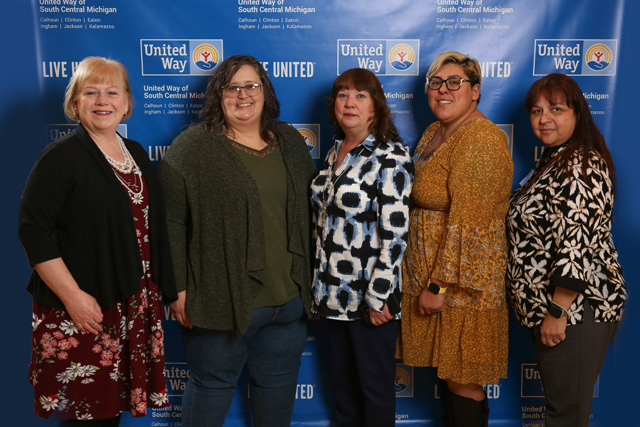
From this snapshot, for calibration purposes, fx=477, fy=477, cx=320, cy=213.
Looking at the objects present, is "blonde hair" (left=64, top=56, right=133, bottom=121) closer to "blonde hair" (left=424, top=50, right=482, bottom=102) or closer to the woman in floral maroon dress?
the woman in floral maroon dress

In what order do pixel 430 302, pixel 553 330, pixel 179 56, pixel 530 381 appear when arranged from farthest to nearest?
pixel 530 381 < pixel 179 56 < pixel 430 302 < pixel 553 330

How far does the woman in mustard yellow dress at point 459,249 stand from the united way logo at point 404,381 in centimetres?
49

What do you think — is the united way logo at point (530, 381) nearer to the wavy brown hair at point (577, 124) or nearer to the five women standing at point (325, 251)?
the five women standing at point (325, 251)

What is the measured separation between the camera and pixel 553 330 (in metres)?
1.66

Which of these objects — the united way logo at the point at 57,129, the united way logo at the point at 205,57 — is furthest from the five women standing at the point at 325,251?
the united way logo at the point at 57,129

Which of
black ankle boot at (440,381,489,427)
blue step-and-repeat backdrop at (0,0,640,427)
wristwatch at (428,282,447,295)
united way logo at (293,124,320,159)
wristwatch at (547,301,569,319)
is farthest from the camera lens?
united way logo at (293,124,320,159)

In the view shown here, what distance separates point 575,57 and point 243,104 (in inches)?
63.0

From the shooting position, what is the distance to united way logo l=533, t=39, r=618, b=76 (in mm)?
2223

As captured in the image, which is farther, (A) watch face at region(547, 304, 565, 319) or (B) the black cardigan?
(A) watch face at region(547, 304, 565, 319)

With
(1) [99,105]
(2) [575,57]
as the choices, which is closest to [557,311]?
(2) [575,57]

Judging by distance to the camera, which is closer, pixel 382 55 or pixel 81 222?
pixel 81 222

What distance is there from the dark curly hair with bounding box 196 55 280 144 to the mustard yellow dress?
1.99 feet

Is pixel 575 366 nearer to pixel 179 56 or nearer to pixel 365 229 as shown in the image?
pixel 365 229

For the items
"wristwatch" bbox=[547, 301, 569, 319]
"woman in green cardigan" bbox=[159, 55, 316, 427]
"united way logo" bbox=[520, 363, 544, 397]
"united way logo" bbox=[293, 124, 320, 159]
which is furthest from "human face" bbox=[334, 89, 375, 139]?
"united way logo" bbox=[520, 363, 544, 397]
